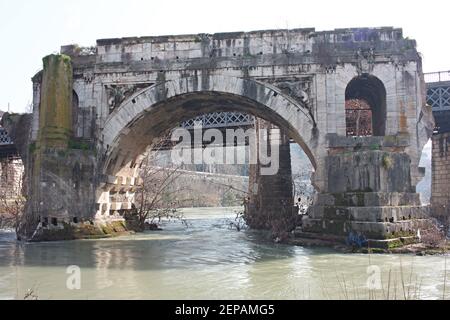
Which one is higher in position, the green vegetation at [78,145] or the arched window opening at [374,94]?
the arched window opening at [374,94]

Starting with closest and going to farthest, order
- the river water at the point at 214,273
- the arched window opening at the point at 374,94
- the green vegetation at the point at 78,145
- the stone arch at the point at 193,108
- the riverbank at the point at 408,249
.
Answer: the river water at the point at 214,273, the riverbank at the point at 408,249, the stone arch at the point at 193,108, the arched window opening at the point at 374,94, the green vegetation at the point at 78,145

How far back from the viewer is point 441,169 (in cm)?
2659

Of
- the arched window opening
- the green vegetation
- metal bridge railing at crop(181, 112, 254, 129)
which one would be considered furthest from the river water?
metal bridge railing at crop(181, 112, 254, 129)

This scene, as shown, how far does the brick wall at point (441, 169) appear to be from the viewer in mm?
26125

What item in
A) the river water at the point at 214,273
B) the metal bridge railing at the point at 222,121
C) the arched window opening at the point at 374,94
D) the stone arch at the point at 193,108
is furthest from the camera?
the metal bridge railing at the point at 222,121

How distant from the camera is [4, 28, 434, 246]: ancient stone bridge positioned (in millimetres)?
13094

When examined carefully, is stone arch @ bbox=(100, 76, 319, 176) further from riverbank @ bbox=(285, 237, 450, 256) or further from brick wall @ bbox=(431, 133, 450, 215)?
brick wall @ bbox=(431, 133, 450, 215)

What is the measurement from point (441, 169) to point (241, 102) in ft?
53.9

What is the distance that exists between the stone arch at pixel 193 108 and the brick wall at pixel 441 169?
48.2ft

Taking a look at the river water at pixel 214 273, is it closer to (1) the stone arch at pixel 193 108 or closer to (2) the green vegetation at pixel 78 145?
(2) the green vegetation at pixel 78 145

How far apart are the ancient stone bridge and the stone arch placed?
0.03m

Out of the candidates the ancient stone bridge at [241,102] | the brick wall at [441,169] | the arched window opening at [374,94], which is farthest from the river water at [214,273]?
the brick wall at [441,169]

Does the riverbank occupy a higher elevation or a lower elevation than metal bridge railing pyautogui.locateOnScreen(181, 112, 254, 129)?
lower
